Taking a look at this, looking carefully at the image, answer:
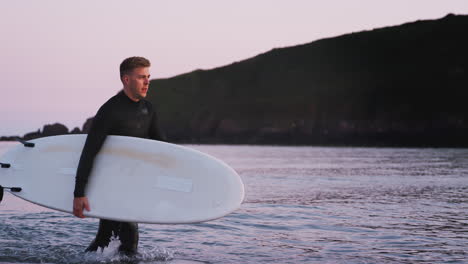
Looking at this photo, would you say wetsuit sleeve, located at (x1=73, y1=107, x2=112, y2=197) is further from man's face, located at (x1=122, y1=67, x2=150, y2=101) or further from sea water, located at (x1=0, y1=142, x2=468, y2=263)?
sea water, located at (x1=0, y1=142, x2=468, y2=263)

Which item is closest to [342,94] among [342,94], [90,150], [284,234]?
[342,94]

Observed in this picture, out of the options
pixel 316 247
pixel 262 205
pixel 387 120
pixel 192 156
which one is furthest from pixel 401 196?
pixel 387 120

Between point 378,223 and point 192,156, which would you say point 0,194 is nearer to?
point 192,156

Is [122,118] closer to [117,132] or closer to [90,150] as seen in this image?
[117,132]

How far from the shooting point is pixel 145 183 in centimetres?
632

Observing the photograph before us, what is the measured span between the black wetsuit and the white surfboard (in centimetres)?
17

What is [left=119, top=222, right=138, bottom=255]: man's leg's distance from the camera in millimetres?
6441

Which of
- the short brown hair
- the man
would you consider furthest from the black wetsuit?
the short brown hair

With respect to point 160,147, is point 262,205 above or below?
below

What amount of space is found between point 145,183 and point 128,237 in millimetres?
661

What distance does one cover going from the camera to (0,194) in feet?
21.6

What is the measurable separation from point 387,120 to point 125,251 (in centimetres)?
9751

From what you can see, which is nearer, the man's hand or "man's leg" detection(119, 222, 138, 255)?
the man's hand

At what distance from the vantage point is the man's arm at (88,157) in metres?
5.80
